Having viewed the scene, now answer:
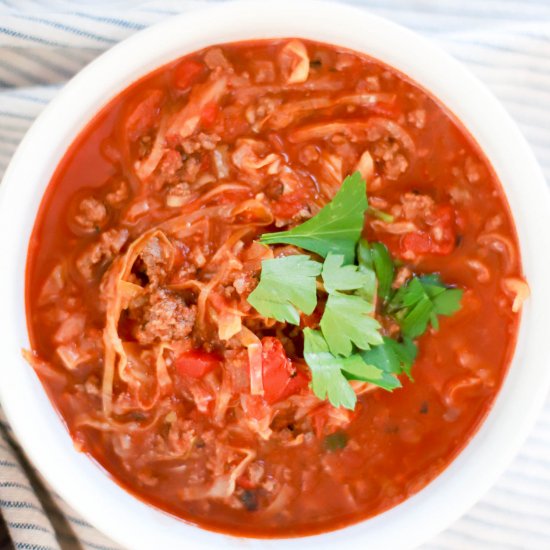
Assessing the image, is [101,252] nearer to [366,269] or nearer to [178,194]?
[178,194]

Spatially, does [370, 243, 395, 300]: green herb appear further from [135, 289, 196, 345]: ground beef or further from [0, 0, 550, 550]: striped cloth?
[0, 0, 550, 550]: striped cloth

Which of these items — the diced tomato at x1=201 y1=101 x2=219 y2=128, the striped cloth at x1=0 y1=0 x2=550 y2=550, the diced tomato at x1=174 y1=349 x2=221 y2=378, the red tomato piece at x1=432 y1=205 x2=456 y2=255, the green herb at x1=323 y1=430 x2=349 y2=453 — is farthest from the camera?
the striped cloth at x1=0 y1=0 x2=550 y2=550

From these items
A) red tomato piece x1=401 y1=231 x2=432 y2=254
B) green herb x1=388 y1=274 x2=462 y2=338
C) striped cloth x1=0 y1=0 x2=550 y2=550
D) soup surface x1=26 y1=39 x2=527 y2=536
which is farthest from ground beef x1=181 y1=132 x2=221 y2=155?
green herb x1=388 y1=274 x2=462 y2=338

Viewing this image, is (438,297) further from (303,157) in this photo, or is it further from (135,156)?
(135,156)

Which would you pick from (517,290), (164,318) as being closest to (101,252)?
(164,318)

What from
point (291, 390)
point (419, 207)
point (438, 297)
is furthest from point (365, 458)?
point (419, 207)

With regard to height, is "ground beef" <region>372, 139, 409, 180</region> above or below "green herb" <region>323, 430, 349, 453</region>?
above

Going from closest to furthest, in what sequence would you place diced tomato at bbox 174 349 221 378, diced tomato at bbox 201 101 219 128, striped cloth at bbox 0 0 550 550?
diced tomato at bbox 201 101 219 128
diced tomato at bbox 174 349 221 378
striped cloth at bbox 0 0 550 550
